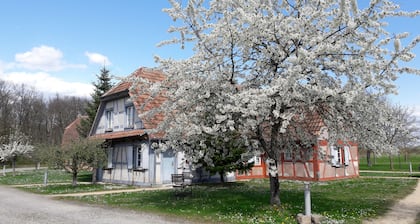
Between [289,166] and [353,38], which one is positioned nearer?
[353,38]

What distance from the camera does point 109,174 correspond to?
76.2ft

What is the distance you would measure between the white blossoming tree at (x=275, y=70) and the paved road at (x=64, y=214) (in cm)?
268

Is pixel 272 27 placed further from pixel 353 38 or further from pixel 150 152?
pixel 150 152

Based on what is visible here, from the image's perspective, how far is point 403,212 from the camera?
1105cm

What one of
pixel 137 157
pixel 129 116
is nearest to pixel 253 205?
pixel 137 157

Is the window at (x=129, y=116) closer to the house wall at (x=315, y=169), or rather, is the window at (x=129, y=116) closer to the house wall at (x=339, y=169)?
the house wall at (x=315, y=169)

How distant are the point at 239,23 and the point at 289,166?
16.2m

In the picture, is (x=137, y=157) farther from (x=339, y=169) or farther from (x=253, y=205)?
(x=339, y=169)

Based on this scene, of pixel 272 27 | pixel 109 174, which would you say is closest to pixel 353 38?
pixel 272 27

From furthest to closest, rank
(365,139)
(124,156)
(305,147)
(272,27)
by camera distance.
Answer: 1. (124,156)
2. (305,147)
3. (365,139)
4. (272,27)

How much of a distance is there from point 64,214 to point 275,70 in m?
8.18

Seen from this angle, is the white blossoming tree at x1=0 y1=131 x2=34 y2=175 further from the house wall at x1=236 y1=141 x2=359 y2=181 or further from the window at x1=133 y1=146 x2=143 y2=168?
the house wall at x1=236 y1=141 x2=359 y2=181

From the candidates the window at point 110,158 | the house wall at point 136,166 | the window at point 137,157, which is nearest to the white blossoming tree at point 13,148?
the house wall at point 136,166

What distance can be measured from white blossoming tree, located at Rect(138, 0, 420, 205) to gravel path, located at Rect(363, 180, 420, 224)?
7.55ft
